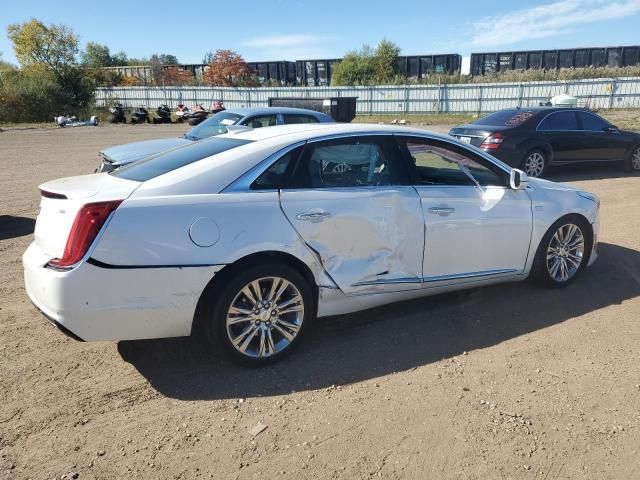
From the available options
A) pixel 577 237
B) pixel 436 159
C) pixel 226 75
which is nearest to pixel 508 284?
pixel 577 237

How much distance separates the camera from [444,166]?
4.30m

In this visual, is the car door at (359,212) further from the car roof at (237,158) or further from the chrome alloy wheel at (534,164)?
the chrome alloy wheel at (534,164)

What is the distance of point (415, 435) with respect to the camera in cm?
287

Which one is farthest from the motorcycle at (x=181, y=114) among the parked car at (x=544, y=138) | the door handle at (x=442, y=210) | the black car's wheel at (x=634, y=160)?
the door handle at (x=442, y=210)

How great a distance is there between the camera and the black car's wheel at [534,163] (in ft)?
34.4

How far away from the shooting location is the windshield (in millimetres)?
9633

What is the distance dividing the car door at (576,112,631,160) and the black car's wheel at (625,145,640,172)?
0.83 feet

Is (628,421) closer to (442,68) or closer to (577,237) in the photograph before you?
(577,237)

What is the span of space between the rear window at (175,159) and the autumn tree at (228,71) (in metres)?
61.8

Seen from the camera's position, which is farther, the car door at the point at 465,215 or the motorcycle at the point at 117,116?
the motorcycle at the point at 117,116

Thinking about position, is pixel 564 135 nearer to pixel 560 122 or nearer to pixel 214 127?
pixel 560 122

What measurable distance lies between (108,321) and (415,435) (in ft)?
6.16

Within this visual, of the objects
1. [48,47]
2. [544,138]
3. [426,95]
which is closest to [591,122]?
[544,138]

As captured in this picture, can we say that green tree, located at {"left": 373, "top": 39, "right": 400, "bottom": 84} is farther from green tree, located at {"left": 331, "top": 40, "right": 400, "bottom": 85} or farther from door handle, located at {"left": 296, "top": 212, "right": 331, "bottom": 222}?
door handle, located at {"left": 296, "top": 212, "right": 331, "bottom": 222}
